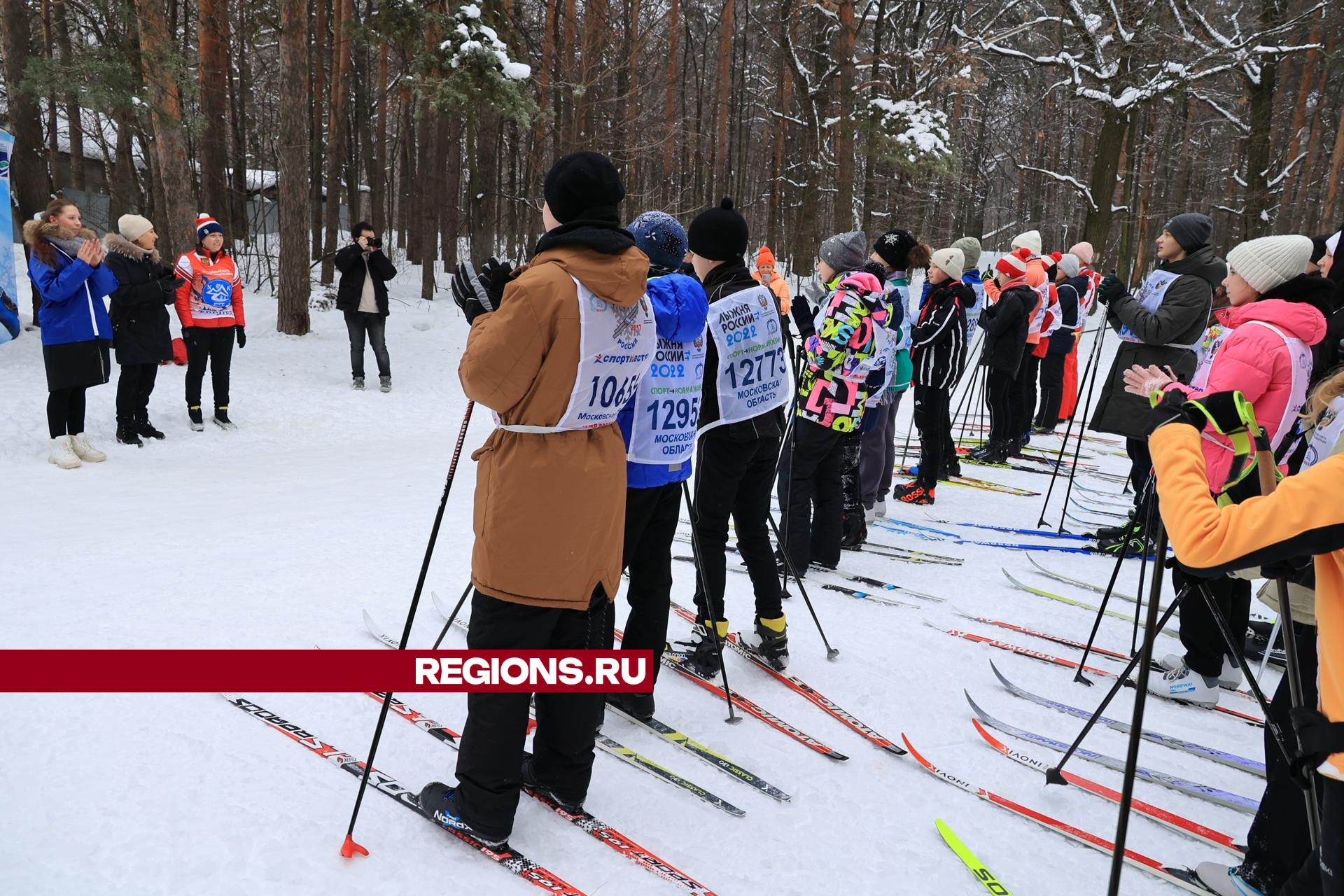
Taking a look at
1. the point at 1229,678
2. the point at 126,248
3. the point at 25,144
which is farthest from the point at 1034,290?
the point at 25,144

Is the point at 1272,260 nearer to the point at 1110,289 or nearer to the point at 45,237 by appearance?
the point at 1110,289

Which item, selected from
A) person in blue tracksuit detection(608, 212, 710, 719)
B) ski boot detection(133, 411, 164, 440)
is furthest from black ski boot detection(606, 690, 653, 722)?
ski boot detection(133, 411, 164, 440)

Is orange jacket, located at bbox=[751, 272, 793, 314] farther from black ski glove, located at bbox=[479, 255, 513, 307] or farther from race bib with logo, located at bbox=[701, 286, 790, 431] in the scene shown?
black ski glove, located at bbox=[479, 255, 513, 307]

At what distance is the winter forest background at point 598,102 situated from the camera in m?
10.3

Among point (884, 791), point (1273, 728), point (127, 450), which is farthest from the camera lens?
point (127, 450)

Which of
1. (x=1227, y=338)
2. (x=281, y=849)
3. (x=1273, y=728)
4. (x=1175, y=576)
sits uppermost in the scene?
(x=1227, y=338)

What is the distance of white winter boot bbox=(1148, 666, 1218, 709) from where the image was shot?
356 cm

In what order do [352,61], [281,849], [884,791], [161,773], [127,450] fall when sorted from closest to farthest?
[281,849], [161,773], [884,791], [127,450], [352,61]

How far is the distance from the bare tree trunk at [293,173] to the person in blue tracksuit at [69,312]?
169 inches

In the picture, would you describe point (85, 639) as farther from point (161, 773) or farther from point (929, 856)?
point (929, 856)

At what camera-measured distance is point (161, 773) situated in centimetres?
246

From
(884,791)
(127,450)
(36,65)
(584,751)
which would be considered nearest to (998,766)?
(884,791)

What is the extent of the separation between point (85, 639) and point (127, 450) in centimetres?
400

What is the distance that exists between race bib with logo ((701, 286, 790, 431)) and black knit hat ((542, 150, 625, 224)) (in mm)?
1109
